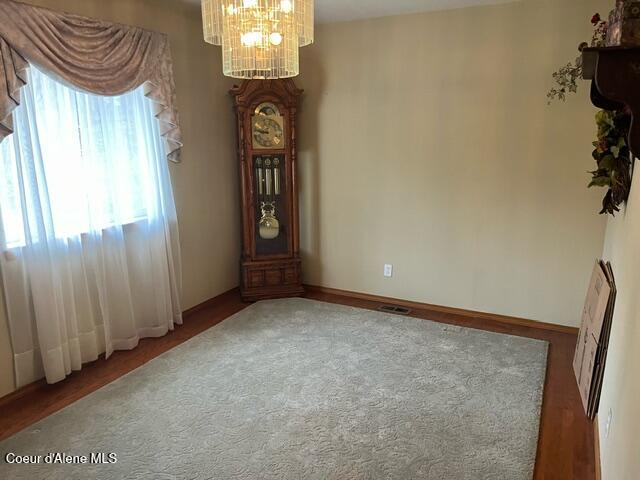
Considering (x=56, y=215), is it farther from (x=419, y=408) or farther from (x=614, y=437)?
(x=614, y=437)

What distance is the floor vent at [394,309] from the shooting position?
4068 mm

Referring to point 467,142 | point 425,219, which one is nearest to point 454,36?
point 467,142

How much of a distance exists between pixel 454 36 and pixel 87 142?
276 centimetres

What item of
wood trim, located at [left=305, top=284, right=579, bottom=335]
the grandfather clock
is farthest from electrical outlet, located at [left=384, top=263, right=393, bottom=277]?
the grandfather clock

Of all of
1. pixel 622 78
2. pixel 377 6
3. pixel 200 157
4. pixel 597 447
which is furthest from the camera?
pixel 200 157

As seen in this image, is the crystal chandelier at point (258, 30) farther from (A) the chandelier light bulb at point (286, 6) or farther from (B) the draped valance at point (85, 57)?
(B) the draped valance at point (85, 57)

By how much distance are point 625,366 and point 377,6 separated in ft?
9.72

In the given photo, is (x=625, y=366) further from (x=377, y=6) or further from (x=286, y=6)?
(x=377, y=6)

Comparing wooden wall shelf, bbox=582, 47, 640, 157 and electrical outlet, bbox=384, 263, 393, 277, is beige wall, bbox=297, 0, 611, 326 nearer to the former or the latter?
electrical outlet, bbox=384, 263, 393, 277

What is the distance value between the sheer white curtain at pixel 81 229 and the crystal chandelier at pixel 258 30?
1217 mm

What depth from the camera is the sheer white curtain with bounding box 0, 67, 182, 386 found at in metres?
2.66

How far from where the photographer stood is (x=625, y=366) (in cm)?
181

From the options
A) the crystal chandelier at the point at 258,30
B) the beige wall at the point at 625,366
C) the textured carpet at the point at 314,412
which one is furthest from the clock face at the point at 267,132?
the beige wall at the point at 625,366

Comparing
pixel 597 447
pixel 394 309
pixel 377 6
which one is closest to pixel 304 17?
pixel 377 6
